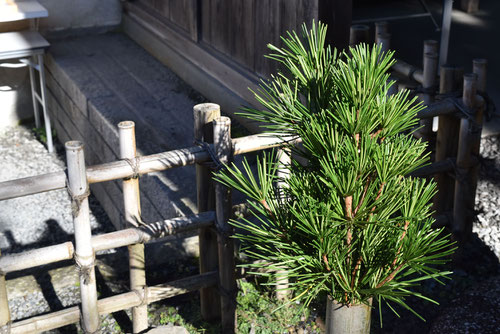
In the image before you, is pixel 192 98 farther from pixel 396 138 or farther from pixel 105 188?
pixel 396 138

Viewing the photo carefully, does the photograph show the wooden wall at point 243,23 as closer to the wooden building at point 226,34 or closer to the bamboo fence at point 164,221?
the wooden building at point 226,34

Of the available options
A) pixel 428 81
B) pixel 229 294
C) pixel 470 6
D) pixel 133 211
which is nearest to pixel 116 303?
pixel 133 211

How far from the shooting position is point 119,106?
640 cm

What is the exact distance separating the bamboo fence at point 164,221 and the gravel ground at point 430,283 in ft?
1.34

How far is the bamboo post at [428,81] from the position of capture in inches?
174

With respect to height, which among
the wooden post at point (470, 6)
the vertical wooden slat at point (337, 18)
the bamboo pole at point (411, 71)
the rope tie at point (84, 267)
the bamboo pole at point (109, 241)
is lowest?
the rope tie at point (84, 267)

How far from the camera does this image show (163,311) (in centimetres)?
387

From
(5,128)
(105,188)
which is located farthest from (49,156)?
(105,188)

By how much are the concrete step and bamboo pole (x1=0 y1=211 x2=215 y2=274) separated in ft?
4.05

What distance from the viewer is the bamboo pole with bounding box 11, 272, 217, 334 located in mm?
3346

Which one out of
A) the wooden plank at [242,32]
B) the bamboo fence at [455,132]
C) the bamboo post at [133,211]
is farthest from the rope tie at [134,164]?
the wooden plank at [242,32]

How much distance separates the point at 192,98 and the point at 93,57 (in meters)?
1.80

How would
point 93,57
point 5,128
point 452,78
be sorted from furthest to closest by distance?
point 5,128, point 93,57, point 452,78

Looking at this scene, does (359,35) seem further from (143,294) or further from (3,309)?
(3,309)
